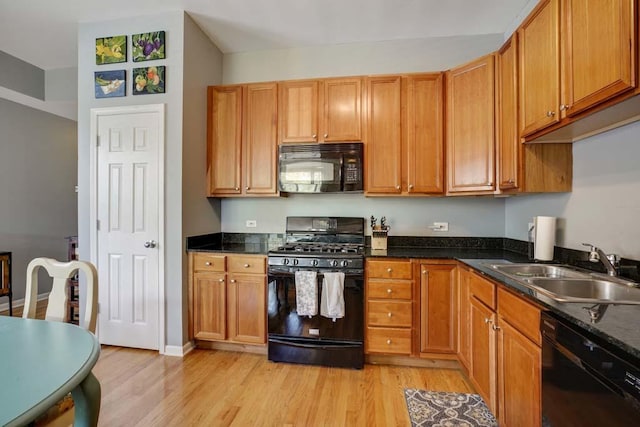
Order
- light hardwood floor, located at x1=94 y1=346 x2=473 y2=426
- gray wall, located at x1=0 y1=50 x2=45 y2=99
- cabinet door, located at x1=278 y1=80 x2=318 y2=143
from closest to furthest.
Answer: light hardwood floor, located at x1=94 y1=346 x2=473 y2=426
cabinet door, located at x1=278 y1=80 x2=318 y2=143
gray wall, located at x1=0 y1=50 x2=45 y2=99

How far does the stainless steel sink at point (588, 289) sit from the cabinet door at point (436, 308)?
77cm

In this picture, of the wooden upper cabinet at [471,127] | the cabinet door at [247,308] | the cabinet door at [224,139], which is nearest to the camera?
the wooden upper cabinet at [471,127]

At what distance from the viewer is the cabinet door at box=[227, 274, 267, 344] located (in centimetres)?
264

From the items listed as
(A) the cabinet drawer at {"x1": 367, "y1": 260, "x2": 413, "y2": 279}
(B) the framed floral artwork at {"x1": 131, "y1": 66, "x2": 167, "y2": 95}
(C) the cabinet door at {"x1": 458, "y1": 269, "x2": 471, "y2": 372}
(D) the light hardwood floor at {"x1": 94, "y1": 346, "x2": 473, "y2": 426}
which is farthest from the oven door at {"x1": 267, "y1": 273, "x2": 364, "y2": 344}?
(B) the framed floral artwork at {"x1": 131, "y1": 66, "x2": 167, "y2": 95}

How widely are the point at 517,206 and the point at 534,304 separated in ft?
5.55

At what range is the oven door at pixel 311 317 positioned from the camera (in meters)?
2.46

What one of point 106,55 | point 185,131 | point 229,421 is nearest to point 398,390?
point 229,421

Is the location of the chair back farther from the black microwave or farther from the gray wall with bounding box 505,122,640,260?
the gray wall with bounding box 505,122,640,260

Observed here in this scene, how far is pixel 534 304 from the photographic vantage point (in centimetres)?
131

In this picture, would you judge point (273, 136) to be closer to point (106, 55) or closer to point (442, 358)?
point (106, 55)

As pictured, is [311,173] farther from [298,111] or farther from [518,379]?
[518,379]

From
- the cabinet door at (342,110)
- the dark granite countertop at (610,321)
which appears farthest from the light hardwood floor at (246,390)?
the cabinet door at (342,110)

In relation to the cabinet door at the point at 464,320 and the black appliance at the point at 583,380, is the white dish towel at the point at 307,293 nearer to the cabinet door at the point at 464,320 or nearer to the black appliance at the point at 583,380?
the cabinet door at the point at 464,320

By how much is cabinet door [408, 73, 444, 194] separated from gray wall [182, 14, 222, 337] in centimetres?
198
